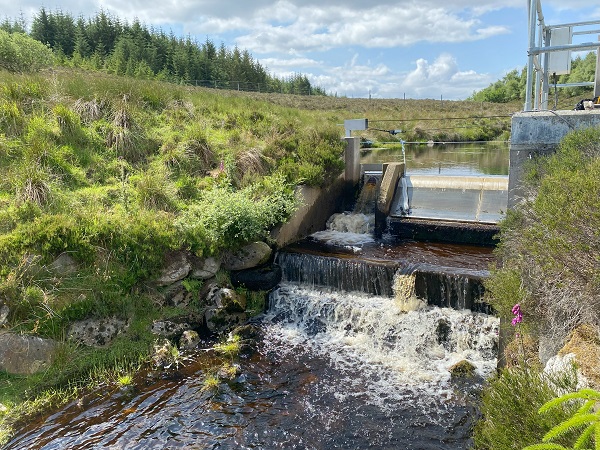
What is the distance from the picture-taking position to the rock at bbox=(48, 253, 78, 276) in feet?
23.8

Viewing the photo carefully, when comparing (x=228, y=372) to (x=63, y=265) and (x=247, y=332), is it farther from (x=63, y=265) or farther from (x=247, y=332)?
(x=63, y=265)

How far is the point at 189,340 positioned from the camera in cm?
771

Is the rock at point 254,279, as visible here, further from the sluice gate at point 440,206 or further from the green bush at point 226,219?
the sluice gate at point 440,206

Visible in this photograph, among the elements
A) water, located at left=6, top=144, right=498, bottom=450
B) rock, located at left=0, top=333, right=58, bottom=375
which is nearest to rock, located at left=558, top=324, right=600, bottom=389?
water, located at left=6, top=144, right=498, bottom=450

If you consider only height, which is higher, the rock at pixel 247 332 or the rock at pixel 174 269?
the rock at pixel 174 269

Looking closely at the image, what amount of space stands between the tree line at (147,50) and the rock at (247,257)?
2765 centimetres

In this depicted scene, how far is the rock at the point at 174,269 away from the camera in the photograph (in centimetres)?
823

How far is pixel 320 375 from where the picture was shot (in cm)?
688

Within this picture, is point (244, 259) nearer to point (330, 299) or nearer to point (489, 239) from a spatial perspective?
point (330, 299)

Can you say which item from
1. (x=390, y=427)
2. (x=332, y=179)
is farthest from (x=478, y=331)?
(x=332, y=179)

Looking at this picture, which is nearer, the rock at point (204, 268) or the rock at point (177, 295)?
the rock at point (177, 295)

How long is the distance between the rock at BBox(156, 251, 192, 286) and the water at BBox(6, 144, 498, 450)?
1.61 metres

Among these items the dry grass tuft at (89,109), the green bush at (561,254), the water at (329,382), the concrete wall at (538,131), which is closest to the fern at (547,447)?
the green bush at (561,254)

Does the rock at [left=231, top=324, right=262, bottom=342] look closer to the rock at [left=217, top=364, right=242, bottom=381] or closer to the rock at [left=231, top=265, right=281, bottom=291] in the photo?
the rock at [left=217, top=364, right=242, bottom=381]
